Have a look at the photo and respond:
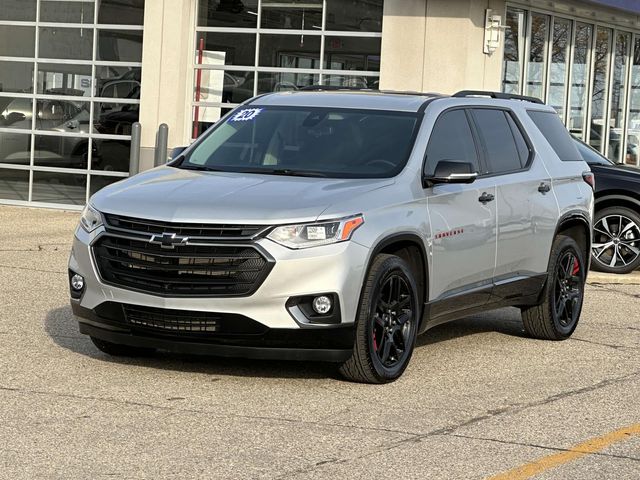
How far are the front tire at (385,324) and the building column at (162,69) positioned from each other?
38.3 ft

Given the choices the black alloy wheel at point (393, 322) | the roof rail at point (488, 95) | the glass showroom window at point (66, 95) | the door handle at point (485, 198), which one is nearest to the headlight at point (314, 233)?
the black alloy wheel at point (393, 322)

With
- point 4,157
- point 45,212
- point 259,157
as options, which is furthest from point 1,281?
point 4,157

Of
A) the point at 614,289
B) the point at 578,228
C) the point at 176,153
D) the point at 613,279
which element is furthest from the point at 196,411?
the point at 613,279

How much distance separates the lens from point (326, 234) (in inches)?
298

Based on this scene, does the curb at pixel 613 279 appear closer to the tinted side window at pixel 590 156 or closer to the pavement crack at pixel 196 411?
the tinted side window at pixel 590 156

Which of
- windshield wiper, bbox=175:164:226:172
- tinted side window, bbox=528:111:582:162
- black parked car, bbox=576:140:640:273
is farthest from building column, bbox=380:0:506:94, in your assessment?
windshield wiper, bbox=175:164:226:172

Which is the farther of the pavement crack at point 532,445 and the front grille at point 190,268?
the front grille at point 190,268

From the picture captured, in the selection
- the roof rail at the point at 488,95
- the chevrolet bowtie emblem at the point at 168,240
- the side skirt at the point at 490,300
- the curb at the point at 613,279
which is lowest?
the curb at the point at 613,279

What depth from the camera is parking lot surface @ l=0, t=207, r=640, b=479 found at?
604 cm

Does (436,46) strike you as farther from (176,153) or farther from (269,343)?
(269,343)

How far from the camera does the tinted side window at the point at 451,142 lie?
8789 millimetres

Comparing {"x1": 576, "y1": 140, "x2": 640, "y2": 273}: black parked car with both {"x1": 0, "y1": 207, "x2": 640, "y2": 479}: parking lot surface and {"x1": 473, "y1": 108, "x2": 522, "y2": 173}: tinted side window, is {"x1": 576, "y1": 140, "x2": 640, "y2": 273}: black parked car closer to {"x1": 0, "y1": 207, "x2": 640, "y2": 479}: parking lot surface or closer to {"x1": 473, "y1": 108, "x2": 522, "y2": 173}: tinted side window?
{"x1": 0, "y1": 207, "x2": 640, "y2": 479}: parking lot surface

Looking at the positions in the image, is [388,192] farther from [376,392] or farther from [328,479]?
[328,479]

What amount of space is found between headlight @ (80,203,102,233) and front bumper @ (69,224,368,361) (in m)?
0.36
